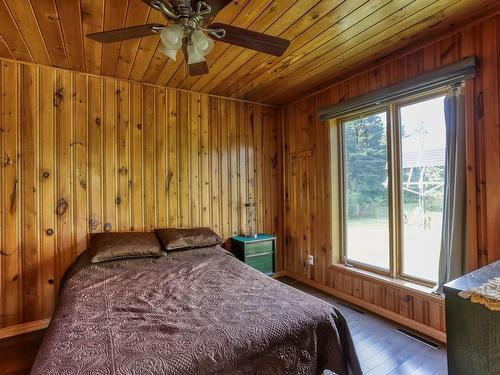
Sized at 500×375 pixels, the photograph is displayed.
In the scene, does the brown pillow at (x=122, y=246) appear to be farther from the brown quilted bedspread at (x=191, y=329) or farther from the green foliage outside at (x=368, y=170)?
the green foliage outside at (x=368, y=170)

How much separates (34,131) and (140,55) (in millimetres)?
1214

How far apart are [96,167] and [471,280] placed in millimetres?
3030

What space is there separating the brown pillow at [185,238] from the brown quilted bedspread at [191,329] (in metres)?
0.63

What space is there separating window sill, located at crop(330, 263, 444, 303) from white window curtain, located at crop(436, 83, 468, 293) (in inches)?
7.6

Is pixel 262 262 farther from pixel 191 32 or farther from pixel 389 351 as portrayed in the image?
pixel 191 32

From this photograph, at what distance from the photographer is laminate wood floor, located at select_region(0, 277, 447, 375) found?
190 cm

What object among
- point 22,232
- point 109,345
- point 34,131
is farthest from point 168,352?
point 34,131

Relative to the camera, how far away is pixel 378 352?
2.08 meters

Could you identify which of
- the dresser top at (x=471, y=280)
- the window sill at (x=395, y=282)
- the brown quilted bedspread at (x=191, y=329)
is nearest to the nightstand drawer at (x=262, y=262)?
the window sill at (x=395, y=282)

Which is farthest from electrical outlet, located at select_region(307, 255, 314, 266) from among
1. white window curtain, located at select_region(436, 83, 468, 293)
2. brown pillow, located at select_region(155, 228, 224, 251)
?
white window curtain, located at select_region(436, 83, 468, 293)

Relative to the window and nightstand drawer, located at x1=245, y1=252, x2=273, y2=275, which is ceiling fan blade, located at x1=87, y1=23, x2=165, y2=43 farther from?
nightstand drawer, located at x1=245, y1=252, x2=273, y2=275

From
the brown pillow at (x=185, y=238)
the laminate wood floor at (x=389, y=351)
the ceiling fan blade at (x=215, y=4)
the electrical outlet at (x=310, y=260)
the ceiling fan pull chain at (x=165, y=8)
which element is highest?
the ceiling fan blade at (x=215, y=4)

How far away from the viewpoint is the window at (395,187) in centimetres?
236

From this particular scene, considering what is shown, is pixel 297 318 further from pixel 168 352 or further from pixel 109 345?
pixel 109 345
